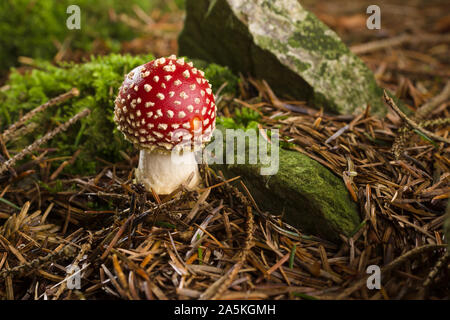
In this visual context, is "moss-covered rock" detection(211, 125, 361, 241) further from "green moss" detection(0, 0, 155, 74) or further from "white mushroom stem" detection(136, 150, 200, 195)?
"green moss" detection(0, 0, 155, 74)

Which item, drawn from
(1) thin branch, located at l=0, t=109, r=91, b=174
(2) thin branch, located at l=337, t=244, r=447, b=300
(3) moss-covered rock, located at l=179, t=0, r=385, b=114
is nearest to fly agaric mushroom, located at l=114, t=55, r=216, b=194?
(1) thin branch, located at l=0, t=109, r=91, b=174

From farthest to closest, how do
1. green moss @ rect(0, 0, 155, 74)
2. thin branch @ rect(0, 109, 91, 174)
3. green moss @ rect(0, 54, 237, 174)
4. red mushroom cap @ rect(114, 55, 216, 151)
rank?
green moss @ rect(0, 0, 155, 74) < green moss @ rect(0, 54, 237, 174) < thin branch @ rect(0, 109, 91, 174) < red mushroom cap @ rect(114, 55, 216, 151)

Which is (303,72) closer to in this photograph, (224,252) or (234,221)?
(234,221)

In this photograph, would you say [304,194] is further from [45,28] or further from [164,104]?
[45,28]

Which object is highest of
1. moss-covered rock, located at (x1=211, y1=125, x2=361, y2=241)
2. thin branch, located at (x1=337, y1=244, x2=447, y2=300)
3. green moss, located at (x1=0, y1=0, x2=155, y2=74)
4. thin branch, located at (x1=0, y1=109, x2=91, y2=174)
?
green moss, located at (x1=0, y1=0, x2=155, y2=74)

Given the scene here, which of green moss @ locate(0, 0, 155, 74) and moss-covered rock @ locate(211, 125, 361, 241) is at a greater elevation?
green moss @ locate(0, 0, 155, 74)

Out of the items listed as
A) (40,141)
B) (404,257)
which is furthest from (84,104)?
(404,257)
